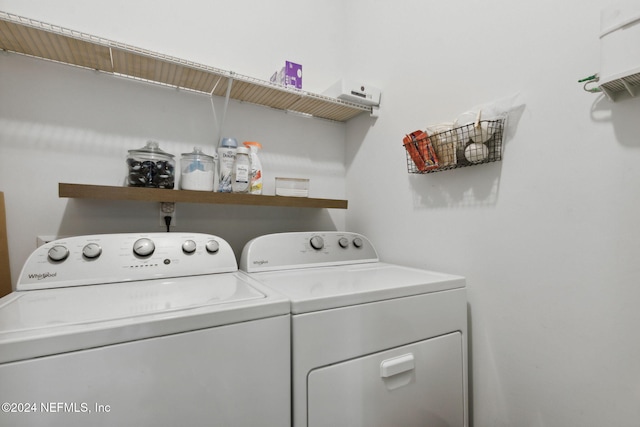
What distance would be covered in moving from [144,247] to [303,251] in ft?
1.98

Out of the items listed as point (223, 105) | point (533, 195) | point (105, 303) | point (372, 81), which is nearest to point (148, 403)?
point (105, 303)

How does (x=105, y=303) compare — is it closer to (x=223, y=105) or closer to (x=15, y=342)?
(x=15, y=342)

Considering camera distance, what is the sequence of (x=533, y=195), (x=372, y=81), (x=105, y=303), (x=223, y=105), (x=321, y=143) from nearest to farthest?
1. (x=105, y=303)
2. (x=533, y=195)
3. (x=223, y=105)
4. (x=372, y=81)
5. (x=321, y=143)

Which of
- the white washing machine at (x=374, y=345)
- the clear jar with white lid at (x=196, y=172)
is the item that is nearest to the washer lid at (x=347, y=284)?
the white washing machine at (x=374, y=345)

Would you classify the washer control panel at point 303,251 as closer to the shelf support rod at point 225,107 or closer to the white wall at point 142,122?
the white wall at point 142,122

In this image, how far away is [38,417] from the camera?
0.49m

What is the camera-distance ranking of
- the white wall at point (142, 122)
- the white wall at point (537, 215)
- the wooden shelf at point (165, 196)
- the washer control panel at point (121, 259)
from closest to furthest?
the white wall at point (537, 215) → the washer control panel at point (121, 259) → the wooden shelf at point (165, 196) → the white wall at point (142, 122)

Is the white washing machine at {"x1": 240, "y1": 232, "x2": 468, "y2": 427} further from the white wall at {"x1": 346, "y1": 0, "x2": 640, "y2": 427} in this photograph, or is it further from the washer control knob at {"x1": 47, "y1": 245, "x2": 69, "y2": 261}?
the washer control knob at {"x1": 47, "y1": 245, "x2": 69, "y2": 261}

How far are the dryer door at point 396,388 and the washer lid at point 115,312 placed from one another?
0.25 metres

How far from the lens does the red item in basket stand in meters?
1.17

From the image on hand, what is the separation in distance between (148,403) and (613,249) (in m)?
1.15

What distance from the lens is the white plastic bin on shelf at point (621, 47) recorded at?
674 millimetres

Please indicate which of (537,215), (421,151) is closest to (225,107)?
(421,151)

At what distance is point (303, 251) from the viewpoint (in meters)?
1.31
